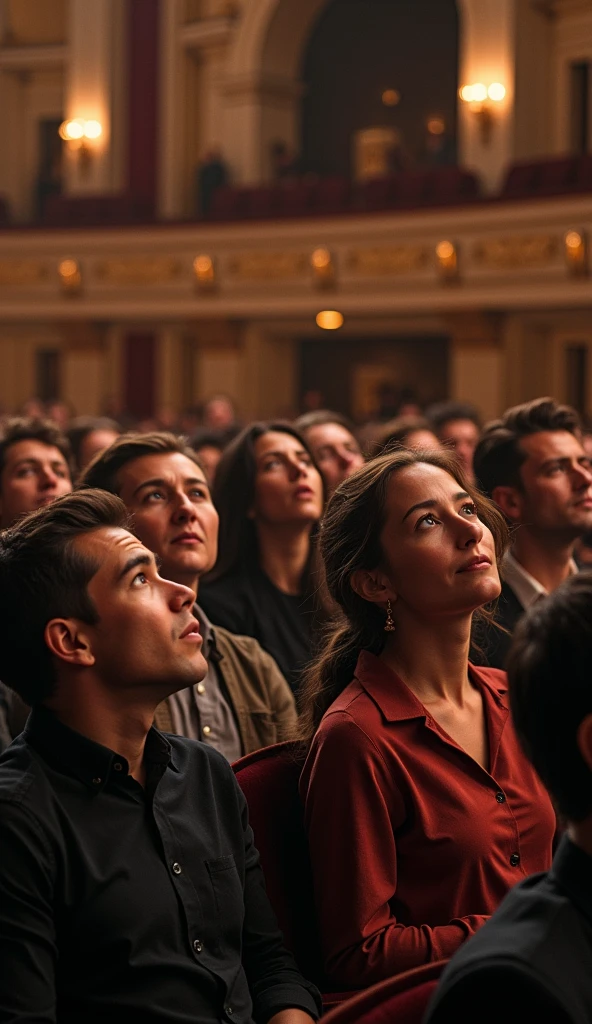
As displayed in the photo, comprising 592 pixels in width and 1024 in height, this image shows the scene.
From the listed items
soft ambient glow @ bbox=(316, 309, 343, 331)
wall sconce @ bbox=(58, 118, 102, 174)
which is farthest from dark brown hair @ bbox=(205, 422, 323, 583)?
wall sconce @ bbox=(58, 118, 102, 174)

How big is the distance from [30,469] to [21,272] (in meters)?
11.8

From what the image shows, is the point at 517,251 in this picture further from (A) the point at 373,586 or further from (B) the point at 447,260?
(A) the point at 373,586

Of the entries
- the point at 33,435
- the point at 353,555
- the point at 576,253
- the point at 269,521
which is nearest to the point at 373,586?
the point at 353,555

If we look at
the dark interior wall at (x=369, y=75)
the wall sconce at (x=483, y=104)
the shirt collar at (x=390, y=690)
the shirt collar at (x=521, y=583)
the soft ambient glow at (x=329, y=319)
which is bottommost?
the shirt collar at (x=521, y=583)

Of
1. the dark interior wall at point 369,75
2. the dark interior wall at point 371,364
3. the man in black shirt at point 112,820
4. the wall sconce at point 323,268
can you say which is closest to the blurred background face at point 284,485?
the man in black shirt at point 112,820

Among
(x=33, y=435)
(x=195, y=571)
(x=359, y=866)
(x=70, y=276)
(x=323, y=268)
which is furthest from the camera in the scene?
(x=70, y=276)

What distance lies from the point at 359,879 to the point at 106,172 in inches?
578

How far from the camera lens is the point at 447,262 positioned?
12.6 metres

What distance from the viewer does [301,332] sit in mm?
14938

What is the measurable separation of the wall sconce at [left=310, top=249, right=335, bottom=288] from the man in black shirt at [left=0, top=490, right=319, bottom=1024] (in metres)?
11.6

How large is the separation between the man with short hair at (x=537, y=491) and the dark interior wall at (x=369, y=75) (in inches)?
507

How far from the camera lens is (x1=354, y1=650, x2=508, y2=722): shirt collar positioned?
2.23m

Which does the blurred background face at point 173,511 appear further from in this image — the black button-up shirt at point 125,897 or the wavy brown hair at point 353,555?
the black button-up shirt at point 125,897

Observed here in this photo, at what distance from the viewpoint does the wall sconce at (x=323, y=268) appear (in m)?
13.4
